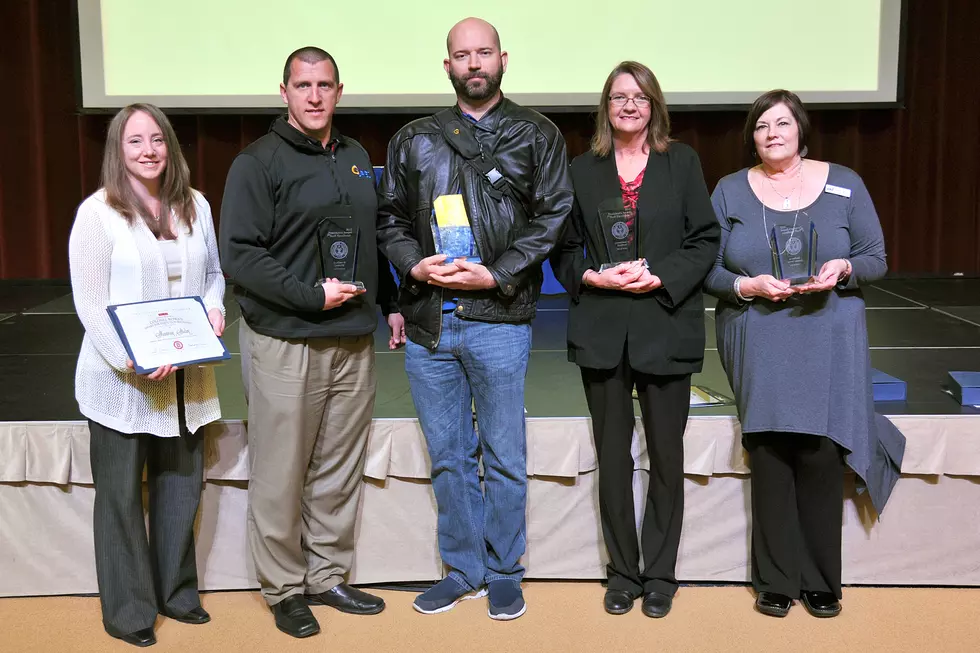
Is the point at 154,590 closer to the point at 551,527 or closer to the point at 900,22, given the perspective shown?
the point at 551,527

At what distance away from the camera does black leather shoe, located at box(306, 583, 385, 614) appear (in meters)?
2.63

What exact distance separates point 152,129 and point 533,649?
1618mm

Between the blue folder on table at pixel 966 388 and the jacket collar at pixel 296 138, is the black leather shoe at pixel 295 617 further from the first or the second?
the blue folder on table at pixel 966 388

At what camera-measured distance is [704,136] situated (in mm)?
7293

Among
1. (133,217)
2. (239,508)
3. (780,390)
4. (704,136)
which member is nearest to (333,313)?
(133,217)

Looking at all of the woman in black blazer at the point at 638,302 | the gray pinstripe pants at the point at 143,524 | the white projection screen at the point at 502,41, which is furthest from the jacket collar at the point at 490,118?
the white projection screen at the point at 502,41

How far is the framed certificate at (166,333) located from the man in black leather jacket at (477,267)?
1.68ft

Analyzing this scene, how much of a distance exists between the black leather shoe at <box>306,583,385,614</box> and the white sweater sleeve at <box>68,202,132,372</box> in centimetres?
85

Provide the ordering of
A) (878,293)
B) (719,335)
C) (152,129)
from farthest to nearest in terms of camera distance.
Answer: (878,293)
(719,335)
(152,129)

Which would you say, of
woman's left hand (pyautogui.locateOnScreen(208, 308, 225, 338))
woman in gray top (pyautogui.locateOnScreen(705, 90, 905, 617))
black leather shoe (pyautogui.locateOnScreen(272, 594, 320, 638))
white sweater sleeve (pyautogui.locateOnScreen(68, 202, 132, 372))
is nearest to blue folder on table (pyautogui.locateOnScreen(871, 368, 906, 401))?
woman in gray top (pyautogui.locateOnScreen(705, 90, 905, 617))

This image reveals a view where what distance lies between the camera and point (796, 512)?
8.48 ft

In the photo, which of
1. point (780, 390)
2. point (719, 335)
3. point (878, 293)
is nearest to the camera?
point (780, 390)

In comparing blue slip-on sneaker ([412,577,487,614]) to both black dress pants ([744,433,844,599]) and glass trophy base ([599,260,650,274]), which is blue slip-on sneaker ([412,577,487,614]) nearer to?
black dress pants ([744,433,844,599])

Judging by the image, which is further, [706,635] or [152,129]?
[706,635]
